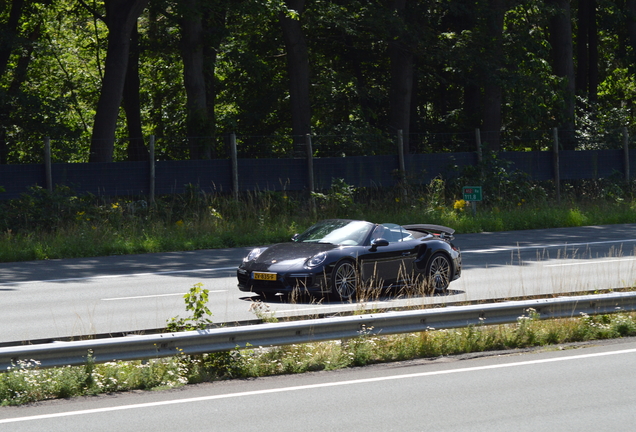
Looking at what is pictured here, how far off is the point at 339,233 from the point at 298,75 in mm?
17891

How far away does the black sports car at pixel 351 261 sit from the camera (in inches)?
469

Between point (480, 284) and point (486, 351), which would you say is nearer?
point (486, 351)

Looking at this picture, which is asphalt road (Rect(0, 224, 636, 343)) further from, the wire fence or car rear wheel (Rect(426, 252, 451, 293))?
the wire fence

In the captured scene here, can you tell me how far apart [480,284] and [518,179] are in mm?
15442

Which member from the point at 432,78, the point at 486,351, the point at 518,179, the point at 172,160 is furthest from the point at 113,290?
the point at 432,78

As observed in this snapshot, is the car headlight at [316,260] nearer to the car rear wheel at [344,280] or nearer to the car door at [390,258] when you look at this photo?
the car rear wheel at [344,280]

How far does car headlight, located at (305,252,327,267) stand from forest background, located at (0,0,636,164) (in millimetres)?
13253

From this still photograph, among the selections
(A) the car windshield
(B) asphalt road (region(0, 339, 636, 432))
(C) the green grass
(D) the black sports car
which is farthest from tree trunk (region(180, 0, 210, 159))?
(B) asphalt road (region(0, 339, 636, 432))

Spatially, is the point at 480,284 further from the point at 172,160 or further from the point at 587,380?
the point at 172,160

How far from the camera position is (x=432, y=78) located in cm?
3900

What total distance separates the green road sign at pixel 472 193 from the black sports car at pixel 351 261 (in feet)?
33.1

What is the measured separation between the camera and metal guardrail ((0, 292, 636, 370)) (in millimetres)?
6984

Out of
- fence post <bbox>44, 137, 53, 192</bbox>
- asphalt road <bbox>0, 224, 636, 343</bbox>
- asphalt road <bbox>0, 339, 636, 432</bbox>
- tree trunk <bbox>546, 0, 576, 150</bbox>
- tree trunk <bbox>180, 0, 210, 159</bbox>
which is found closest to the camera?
asphalt road <bbox>0, 339, 636, 432</bbox>

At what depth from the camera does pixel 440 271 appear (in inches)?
518
